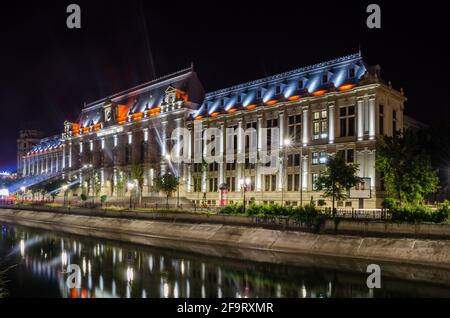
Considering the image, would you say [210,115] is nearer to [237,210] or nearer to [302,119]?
[302,119]

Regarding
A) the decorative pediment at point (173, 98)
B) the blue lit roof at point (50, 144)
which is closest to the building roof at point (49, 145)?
the blue lit roof at point (50, 144)

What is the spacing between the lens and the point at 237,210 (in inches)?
1986

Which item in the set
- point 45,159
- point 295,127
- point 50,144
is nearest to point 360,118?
point 295,127

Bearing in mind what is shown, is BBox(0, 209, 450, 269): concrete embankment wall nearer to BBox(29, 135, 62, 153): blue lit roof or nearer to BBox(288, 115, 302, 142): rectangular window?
BBox(288, 115, 302, 142): rectangular window

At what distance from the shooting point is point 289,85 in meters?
72.8

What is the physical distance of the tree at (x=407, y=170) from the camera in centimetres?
4453

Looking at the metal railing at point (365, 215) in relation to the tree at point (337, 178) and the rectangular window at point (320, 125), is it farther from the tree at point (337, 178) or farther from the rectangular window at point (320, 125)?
the rectangular window at point (320, 125)

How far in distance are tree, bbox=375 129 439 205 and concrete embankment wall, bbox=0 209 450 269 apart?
11.0 m

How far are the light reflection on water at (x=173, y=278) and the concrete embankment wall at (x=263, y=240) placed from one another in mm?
4442

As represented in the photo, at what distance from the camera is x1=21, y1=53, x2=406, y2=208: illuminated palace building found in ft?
201


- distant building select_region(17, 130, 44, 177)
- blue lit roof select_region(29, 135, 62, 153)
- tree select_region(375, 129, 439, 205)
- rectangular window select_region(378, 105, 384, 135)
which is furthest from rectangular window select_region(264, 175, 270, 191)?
distant building select_region(17, 130, 44, 177)

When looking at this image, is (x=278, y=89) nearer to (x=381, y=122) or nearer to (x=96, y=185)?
(x=381, y=122)
